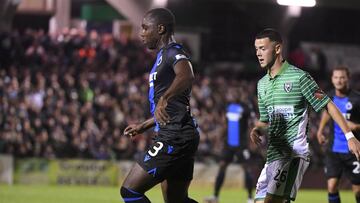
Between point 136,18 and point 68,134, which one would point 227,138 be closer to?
point 68,134

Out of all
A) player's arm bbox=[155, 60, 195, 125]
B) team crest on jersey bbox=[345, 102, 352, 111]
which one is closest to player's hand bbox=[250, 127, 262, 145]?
player's arm bbox=[155, 60, 195, 125]

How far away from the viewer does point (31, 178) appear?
71.1 ft

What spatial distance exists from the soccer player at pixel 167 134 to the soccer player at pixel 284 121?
2.43 ft

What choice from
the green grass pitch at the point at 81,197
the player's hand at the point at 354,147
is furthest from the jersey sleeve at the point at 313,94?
the green grass pitch at the point at 81,197

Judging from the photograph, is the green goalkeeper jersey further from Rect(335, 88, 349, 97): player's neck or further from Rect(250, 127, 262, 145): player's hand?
Rect(335, 88, 349, 97): player's neck

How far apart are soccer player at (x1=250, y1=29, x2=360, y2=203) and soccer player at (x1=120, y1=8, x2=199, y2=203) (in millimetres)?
741

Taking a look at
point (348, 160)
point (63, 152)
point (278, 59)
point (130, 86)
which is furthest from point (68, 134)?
point (278, 59)

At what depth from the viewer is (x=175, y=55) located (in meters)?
7.22

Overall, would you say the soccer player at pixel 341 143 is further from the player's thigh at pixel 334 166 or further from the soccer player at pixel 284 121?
the soccer player at pixel 284 121

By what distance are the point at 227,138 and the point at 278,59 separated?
8632 millimetres

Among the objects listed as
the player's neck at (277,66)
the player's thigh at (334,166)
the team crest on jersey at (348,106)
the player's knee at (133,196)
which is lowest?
the player's thigh at (334,166)

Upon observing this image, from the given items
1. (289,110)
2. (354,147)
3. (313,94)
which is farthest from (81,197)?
(354,147)

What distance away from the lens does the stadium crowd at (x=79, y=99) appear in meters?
21.9

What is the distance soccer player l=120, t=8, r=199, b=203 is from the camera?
7211 mm
